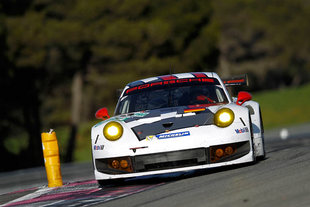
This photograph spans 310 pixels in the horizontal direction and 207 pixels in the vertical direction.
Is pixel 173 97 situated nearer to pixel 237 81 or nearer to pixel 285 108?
pixel 237 81

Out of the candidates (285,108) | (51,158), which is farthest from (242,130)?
(285,108)

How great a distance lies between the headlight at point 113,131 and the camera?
745cm

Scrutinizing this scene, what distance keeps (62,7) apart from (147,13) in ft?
12.4

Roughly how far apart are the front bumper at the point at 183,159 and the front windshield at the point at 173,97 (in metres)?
1.02

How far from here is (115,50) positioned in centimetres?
2755

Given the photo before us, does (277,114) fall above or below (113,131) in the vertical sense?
above

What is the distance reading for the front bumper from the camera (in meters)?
7.18

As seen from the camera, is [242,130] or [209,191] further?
[242,130]

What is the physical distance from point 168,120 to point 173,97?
1157 mm

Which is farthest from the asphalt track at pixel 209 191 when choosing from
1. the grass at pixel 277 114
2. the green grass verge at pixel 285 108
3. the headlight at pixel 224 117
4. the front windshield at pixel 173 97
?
the green grass verge at pixel 285 108

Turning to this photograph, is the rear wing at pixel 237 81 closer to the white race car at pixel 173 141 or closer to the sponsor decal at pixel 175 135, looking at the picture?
→ the white race car at pixel 173 141

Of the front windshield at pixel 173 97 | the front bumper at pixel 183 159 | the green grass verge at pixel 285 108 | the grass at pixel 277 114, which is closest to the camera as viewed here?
the front bumper at pixel 183 159

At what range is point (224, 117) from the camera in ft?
24.2

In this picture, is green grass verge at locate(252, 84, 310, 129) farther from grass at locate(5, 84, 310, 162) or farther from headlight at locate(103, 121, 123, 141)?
headlight at locate(103, 121, 123, 141)
